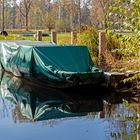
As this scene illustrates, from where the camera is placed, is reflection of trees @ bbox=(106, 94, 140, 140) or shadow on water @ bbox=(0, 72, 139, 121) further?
shadow on water @ bbox=(0, 72, 139, 121)

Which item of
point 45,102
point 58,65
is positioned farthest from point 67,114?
point 58,65

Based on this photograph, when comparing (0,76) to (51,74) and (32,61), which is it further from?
(51,74)

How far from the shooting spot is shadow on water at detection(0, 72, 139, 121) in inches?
353

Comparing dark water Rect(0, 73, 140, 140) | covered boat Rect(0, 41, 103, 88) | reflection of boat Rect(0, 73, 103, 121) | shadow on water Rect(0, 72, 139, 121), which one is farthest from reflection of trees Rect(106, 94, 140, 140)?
covered boat Rect(0, 41, 103, 88)

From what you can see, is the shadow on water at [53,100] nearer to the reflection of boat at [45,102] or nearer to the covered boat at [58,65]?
the reflection of boat at [45,102]

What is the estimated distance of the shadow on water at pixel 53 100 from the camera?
29.4ft

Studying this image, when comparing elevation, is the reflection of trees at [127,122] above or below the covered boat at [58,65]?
below

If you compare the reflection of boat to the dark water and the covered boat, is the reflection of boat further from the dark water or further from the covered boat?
the covered boat

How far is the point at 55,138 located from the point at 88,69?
212 inches

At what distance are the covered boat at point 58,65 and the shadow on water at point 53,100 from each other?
0.34 meters

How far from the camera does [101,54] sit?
1548 cm

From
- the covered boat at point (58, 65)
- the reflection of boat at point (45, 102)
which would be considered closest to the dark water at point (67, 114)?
the reflection of boat at point (45, 102)

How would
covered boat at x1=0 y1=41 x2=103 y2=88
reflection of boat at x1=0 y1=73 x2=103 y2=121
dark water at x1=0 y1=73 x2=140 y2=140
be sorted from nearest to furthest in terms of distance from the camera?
dark water at x1=0 y1=73 x2=140 y2=140
reflection of boat at x1=0 y1=73 x2=103 y2=121
covered boat at x1=0 y1=41 x2=103 y2=88

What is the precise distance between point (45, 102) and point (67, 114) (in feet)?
4.59
